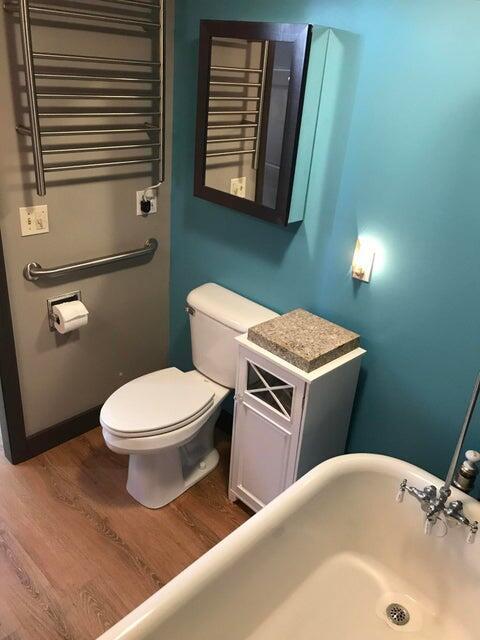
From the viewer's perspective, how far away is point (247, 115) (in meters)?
2.03

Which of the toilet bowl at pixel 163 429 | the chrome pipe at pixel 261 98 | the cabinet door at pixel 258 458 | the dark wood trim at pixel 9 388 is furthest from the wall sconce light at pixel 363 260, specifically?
the dark wood trim at pixel 9 388

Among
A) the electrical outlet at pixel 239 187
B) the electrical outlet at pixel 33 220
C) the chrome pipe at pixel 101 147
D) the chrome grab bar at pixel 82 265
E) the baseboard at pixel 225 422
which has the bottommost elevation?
the baseboard at pixel 225 422

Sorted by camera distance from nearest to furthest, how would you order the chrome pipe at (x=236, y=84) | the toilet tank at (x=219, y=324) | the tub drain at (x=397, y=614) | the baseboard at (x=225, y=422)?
the tub drain at (x=397, y=614), the chrome pipe at (x=236, y=84), the toilet tank at (x=219, y=324), the baseboard at (x=225, y=422)

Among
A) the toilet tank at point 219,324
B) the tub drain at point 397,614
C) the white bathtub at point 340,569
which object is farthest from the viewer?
the toilet tank at point 219,324

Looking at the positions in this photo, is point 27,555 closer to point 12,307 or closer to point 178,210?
point 12,307

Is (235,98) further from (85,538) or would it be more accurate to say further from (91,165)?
(85,538)

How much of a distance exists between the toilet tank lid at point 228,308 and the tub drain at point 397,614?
3.61 ft

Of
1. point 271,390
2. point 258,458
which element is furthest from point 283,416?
point 258,458

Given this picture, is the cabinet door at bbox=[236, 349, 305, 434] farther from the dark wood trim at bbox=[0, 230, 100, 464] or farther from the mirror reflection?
the dark wood trim at bbox=[0, 230, 100, 464]

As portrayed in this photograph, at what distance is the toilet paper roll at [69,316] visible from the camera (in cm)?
222

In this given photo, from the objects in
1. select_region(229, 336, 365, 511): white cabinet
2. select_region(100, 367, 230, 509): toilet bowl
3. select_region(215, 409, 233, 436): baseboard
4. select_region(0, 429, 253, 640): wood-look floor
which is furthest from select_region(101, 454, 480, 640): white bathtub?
select_region(215, 409, 233, 436): baseboard

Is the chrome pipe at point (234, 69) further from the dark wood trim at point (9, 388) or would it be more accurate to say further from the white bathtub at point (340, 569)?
the white bathtub at point (340, 569)

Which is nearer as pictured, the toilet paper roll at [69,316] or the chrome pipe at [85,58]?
the chrome pipe at [85,58]

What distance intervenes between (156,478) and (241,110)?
153 centimetres
